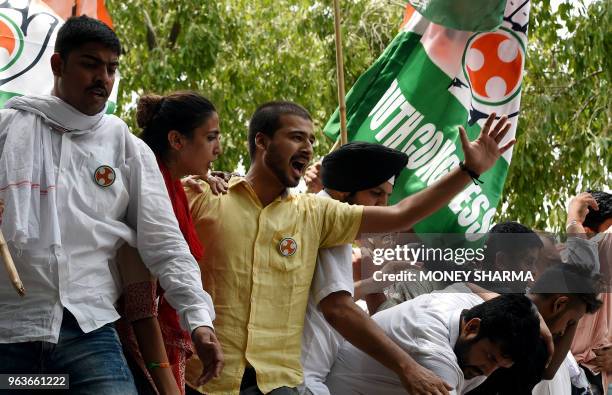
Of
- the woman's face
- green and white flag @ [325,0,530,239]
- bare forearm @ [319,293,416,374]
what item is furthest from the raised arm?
green and white flag @ [325,0,530,239]

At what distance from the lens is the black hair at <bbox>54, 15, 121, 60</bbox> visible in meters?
3.86

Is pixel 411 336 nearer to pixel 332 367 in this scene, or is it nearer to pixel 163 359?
pixel 332 367

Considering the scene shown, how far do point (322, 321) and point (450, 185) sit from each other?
815 mm

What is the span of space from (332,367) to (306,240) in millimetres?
659

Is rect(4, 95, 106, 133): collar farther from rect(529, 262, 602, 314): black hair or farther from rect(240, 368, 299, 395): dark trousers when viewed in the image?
rect(529, 262, 602, 314): black hair

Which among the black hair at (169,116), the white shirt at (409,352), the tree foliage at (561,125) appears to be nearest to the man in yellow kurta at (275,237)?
the black hair at (169,116)

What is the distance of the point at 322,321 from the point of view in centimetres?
500

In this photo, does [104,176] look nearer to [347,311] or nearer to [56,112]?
[56,112]

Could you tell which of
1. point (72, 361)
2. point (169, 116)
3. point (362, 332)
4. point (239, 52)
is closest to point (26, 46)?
point (169, 116)

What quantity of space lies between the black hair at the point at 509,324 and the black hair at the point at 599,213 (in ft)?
6.95

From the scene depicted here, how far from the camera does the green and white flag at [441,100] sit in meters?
6.62

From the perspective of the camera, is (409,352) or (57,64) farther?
(409,352)

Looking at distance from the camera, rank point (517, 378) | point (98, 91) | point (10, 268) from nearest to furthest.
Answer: point (10, 268) → point (98, 91) → point (517, 378)

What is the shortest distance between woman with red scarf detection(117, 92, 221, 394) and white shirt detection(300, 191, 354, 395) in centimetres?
59
